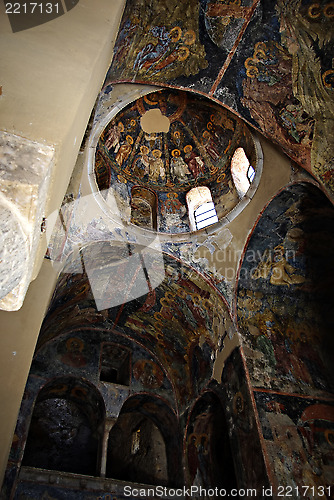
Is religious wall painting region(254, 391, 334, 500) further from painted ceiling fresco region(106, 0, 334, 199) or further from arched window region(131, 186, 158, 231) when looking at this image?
arched window region(131, 186, 158, 231)

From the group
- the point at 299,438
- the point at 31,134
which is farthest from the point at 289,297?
the point at 31,134

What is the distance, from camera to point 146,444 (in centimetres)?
1102

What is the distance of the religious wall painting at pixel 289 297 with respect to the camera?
7.18 meters

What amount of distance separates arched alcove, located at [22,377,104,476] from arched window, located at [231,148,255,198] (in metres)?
6.58

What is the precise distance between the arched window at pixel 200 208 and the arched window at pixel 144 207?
0.90 meters

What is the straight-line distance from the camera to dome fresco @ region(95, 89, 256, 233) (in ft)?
28.3

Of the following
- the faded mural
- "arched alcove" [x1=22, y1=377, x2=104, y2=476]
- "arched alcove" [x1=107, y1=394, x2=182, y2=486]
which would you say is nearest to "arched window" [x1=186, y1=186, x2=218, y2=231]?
the faded mural

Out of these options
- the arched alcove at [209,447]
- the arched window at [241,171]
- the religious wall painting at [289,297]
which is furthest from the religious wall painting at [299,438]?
the arched window at [241,171]

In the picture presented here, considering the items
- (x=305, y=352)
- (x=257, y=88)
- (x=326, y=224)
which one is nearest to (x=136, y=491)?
(x=305, y=352)

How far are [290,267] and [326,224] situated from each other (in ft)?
3.86

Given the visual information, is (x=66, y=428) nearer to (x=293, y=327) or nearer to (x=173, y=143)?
(x=293, y=327)

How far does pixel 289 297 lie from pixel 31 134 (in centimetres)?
708

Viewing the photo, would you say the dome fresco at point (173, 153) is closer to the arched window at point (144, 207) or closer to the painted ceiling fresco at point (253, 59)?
the arched window at point (144, 207)

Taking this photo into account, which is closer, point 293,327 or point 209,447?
point 293,327
